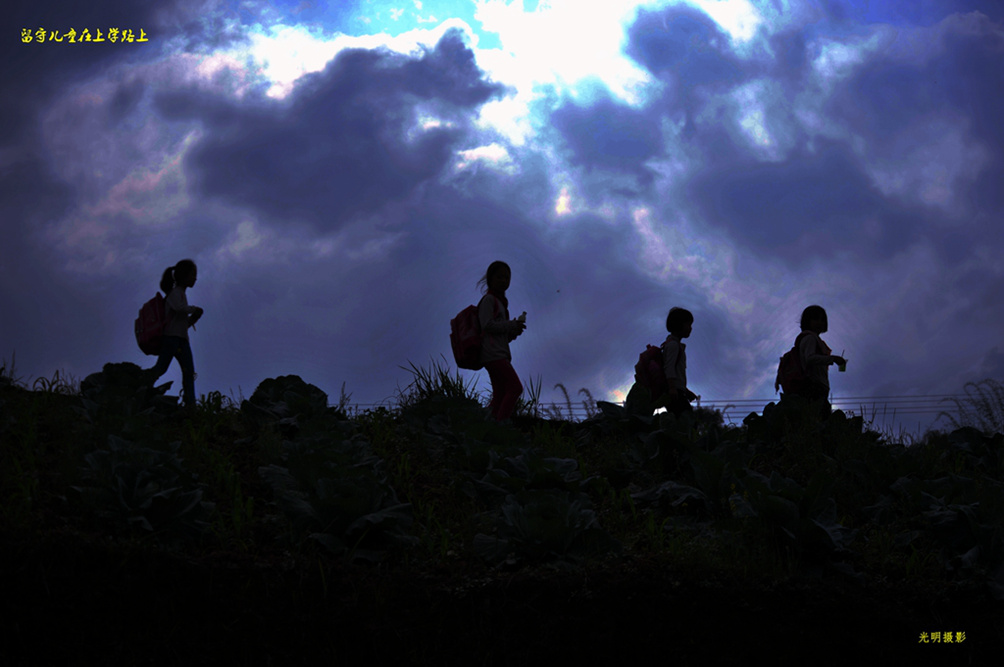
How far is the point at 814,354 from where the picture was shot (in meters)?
6.98

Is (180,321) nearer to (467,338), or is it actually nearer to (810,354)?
(467,338)

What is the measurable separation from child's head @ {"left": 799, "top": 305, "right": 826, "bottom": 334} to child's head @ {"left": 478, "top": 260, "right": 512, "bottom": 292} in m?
3.00

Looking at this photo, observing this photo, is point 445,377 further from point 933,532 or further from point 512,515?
point 933,532

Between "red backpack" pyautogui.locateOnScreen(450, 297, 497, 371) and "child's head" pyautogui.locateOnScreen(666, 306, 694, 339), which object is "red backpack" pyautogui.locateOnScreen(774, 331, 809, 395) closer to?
"child's head" pyautogui.locateOnScreen(666, 306, 694, 339)

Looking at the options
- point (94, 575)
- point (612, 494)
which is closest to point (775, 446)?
point (612, 494)

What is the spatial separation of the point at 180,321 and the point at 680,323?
4.67m

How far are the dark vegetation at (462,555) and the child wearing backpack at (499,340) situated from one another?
1081 mm

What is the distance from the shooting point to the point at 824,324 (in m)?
7.18

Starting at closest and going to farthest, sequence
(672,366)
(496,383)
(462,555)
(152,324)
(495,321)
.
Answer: (462,555), (495,321), (496,383), (672,366), (152,324)

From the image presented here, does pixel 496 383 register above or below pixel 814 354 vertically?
below

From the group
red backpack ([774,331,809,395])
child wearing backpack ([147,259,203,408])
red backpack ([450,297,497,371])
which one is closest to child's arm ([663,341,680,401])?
red backpack ([774,331,809,395])

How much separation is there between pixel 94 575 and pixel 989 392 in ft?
34.7

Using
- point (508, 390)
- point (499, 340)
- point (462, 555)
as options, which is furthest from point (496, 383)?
point (462, 555)

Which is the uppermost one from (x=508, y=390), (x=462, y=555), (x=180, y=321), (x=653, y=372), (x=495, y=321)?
(x=180, y=321)
